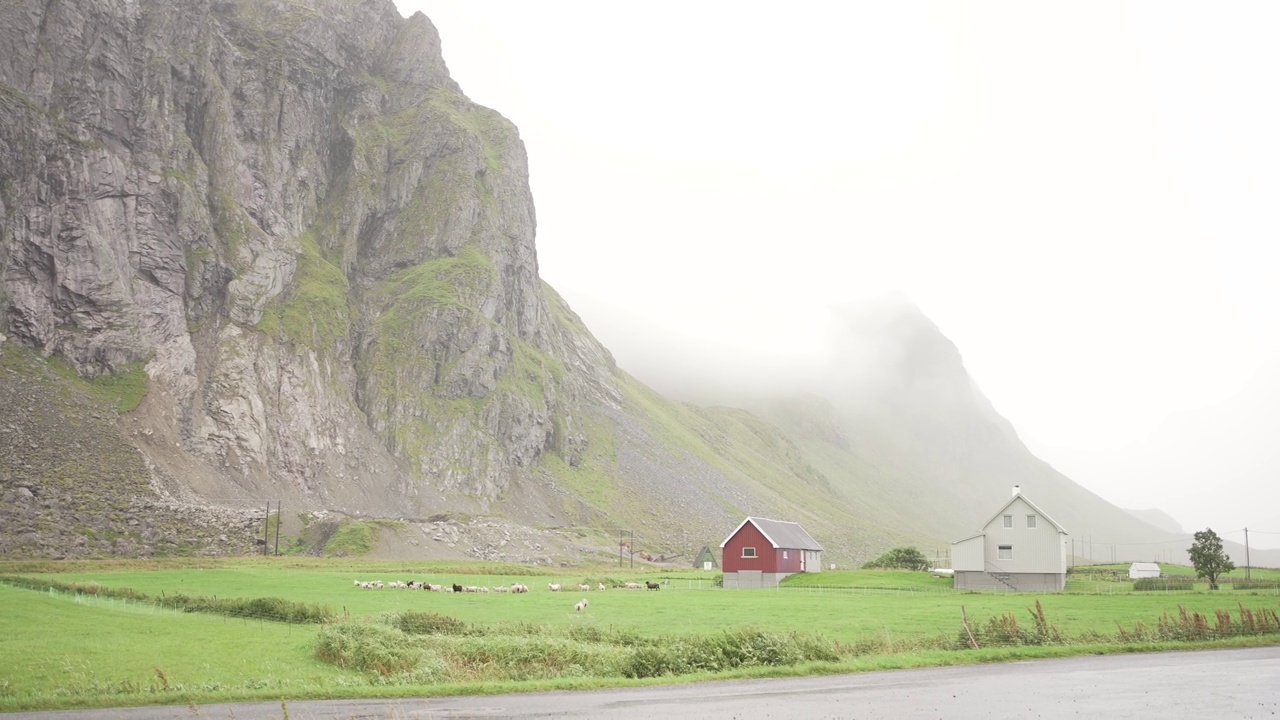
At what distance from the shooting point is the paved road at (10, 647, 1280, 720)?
75.3 feet

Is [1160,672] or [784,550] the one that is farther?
[784,550]

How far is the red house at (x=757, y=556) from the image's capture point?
93.9 meters

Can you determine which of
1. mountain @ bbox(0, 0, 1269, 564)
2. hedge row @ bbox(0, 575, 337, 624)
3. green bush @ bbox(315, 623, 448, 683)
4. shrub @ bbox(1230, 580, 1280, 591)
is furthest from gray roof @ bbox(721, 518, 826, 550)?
green bush @ bbox(315, 623, 448, 683)

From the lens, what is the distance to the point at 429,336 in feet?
617

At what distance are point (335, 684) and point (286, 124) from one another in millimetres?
190095

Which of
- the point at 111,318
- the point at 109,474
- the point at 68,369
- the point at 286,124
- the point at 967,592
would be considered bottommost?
the point at 967,592

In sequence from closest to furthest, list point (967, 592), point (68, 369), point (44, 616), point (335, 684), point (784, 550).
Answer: point (335, 684) < point (44, 616) < point (967, 592) < point (784, 550) < point (68, 369)

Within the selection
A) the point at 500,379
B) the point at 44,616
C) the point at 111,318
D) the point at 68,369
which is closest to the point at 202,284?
the point at 111,318

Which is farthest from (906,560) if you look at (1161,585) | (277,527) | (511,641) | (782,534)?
(511,641)

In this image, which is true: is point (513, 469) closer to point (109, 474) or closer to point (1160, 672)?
point (109, 474)

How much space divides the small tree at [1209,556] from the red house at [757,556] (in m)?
36.6

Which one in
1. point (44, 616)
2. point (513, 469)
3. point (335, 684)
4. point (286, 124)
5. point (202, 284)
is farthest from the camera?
point (286, 124)

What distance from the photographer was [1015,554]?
3206 inches

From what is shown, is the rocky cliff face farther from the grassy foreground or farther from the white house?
the white house
